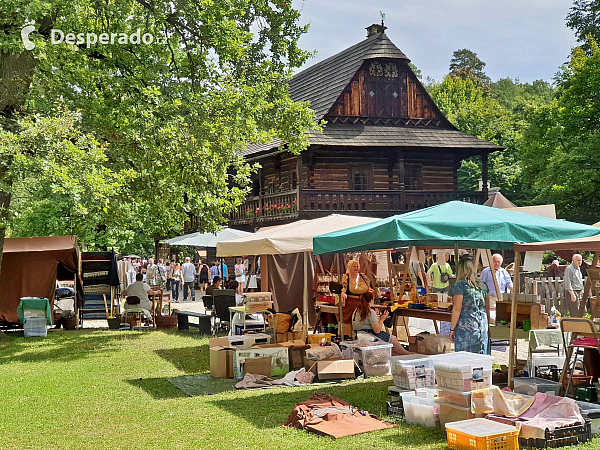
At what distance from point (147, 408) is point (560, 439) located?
4945mm

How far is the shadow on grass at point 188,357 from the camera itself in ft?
40.1

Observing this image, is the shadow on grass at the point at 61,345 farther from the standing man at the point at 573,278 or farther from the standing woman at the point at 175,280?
the standing woman at the point at 175,280

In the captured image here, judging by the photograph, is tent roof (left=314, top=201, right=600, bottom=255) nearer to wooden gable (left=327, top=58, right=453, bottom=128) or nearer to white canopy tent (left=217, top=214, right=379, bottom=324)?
white canopy tent (left=217, top=214, right=379, bottom=324)

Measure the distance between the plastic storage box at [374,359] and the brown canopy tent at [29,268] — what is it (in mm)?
11190

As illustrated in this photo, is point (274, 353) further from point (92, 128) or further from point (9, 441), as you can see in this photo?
point (92, 128)

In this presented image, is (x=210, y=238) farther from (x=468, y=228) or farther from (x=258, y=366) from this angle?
(x=468, y=228)

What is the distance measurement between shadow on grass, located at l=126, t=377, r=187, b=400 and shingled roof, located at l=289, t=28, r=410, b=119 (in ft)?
66.5

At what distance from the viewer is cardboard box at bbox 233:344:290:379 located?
11.0 metres

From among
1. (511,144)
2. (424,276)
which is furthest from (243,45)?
(511,144)

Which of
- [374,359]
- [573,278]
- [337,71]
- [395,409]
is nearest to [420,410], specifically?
[395,409]

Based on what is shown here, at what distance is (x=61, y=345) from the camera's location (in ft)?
53.7

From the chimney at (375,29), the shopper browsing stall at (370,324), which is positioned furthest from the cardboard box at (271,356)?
the chimney at (375,29)
